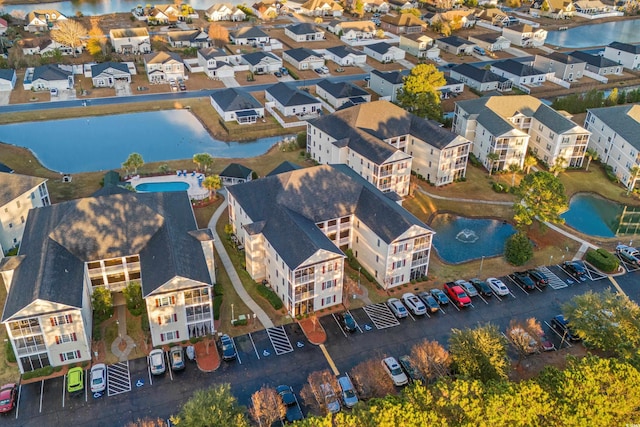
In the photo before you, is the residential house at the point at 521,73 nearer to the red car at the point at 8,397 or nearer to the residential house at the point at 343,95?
the residential house at the point at 343,95

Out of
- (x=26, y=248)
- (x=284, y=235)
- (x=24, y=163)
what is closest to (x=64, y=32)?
(x=24, y=163)

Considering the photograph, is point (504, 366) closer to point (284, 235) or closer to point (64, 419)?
point (284, 235)

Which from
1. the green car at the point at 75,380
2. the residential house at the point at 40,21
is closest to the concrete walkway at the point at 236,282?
the green car at the point at 75,380

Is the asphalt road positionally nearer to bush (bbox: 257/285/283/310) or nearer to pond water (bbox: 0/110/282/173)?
bush (bbox: 257/285/283/310)

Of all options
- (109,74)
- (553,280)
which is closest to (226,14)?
(109,74)

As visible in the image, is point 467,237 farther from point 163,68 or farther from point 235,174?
point 163,68

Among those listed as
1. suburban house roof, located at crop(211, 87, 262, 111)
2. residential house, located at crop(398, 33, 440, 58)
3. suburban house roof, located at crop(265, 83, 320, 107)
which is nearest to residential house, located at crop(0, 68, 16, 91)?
suburban house roof, located at crop(211, 87, 262, 111)
